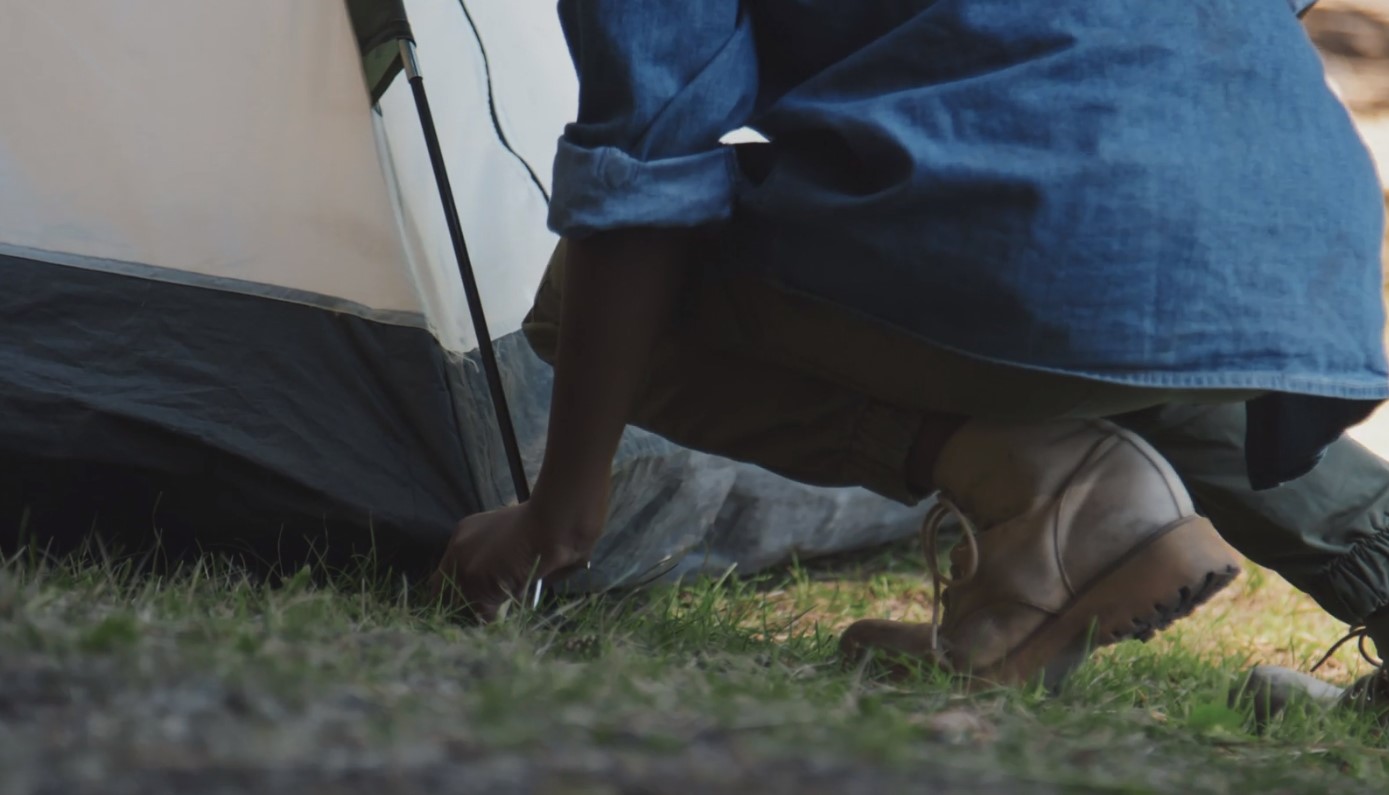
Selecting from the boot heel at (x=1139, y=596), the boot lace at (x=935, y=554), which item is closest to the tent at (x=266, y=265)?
the boot lace at (x=935, y=554)

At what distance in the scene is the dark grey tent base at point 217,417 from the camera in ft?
4.10

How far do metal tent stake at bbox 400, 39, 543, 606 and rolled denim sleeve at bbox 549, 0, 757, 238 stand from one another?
36cm

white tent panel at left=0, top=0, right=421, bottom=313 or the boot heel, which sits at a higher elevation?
white tent panel at left=0, top=0, right=421, bottom=313

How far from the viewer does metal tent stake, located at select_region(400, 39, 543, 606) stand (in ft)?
4.22

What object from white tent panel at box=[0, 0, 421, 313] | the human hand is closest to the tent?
white tent panel at box=[0, 0, 421, 313]

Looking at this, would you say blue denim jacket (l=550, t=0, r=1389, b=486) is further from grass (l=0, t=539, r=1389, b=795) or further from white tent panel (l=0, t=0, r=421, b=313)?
white tent panel (l=0, t=0, r=421, b=313)

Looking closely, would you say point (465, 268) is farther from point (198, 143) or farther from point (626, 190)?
point (626, 190)

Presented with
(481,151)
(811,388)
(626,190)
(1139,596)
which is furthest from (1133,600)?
(481,151)

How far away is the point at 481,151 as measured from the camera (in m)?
1.40

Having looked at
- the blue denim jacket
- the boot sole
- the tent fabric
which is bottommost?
the boot sole

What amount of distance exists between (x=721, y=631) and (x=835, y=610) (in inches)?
18.1

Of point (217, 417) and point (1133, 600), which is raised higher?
point (217, 417)

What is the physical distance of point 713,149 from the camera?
96 cm

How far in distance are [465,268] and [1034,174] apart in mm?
610
